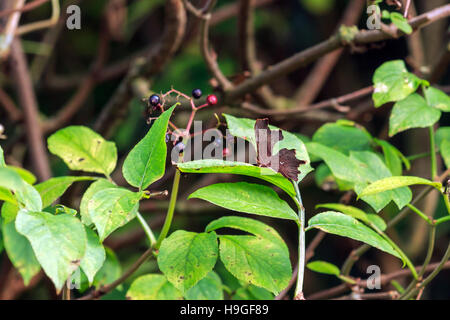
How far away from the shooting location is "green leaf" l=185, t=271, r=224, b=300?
616 millimetres

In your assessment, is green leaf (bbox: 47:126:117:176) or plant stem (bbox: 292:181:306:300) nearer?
plant stem (bbox: 292:181:306:300)

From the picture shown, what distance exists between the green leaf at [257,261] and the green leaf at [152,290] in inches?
6.0

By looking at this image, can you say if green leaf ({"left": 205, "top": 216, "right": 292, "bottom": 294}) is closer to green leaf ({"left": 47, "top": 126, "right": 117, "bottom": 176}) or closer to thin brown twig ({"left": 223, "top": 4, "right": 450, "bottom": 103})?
green leaf ({"left": 47, "top": 126, "right": 117, "bottom": 176})

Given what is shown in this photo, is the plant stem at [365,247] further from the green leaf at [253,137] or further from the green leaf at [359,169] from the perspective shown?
the green leaf at [253,137]

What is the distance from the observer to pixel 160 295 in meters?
0.63

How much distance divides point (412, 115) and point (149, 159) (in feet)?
1.20

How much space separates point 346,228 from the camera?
45 centimetres

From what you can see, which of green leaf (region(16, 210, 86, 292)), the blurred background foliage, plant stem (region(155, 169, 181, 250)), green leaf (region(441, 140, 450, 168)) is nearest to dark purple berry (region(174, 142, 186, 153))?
plant stem (region(155, 169, 181, 250))

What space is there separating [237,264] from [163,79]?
1.37m

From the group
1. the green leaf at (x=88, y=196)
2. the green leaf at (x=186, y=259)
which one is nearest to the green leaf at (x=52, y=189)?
the green leaf at (x=88, y=196)

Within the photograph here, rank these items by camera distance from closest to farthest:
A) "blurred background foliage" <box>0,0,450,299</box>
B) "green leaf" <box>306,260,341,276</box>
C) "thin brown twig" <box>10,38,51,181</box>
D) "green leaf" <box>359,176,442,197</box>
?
"green leaf" <box>359,176,442,197</box>, "green leaf" <box>306,260,341,276</box>, "thin brown twig" <box>10,38,51,181</box>, "blurred background foliage" <box>0,0,450,299</box>

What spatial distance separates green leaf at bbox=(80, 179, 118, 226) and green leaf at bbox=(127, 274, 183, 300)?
17 centimetres

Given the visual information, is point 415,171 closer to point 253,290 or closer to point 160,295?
point 253,290

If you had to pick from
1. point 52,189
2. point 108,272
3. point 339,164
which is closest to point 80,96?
point 108,272
